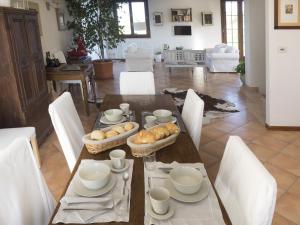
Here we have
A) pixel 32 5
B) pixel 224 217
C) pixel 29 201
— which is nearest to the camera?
pixel 224 217

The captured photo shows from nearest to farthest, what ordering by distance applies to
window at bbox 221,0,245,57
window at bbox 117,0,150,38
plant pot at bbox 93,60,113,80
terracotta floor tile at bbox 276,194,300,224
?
terracotta floor tile at bbox 276,194,300,224 → plant pot at bbox 93,60,113,80 → window at bbox 221,0,245,57 → window at bbox 117,0,150,38

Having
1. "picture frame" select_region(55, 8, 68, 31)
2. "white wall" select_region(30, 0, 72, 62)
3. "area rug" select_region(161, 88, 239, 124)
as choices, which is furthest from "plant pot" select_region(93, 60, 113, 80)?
"area rug" select_region(161, 88, 239, 124)

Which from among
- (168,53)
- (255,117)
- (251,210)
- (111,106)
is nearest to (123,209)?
(251,210)

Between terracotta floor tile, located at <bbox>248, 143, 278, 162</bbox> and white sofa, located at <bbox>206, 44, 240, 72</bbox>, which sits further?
white sofa, located at <bbox>206, 44, 240, 72</bbox>

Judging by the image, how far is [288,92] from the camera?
3.37m

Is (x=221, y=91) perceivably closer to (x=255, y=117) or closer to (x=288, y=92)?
(x=255, y=117)

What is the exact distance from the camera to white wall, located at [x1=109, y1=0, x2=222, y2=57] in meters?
10.1

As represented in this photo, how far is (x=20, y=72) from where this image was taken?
10.1 ft

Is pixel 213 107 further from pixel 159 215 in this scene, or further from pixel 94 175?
pixel 159 215

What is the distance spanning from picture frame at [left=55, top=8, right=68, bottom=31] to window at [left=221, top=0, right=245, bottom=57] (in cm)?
565

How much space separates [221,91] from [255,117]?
5.32 feet

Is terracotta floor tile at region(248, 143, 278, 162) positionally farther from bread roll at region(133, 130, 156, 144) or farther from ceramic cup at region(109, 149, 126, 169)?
ceramic cup at region(109, 149, 126, 169)

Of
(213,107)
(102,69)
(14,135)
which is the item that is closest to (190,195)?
(14,135)

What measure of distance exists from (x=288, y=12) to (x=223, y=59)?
4.26 metres
